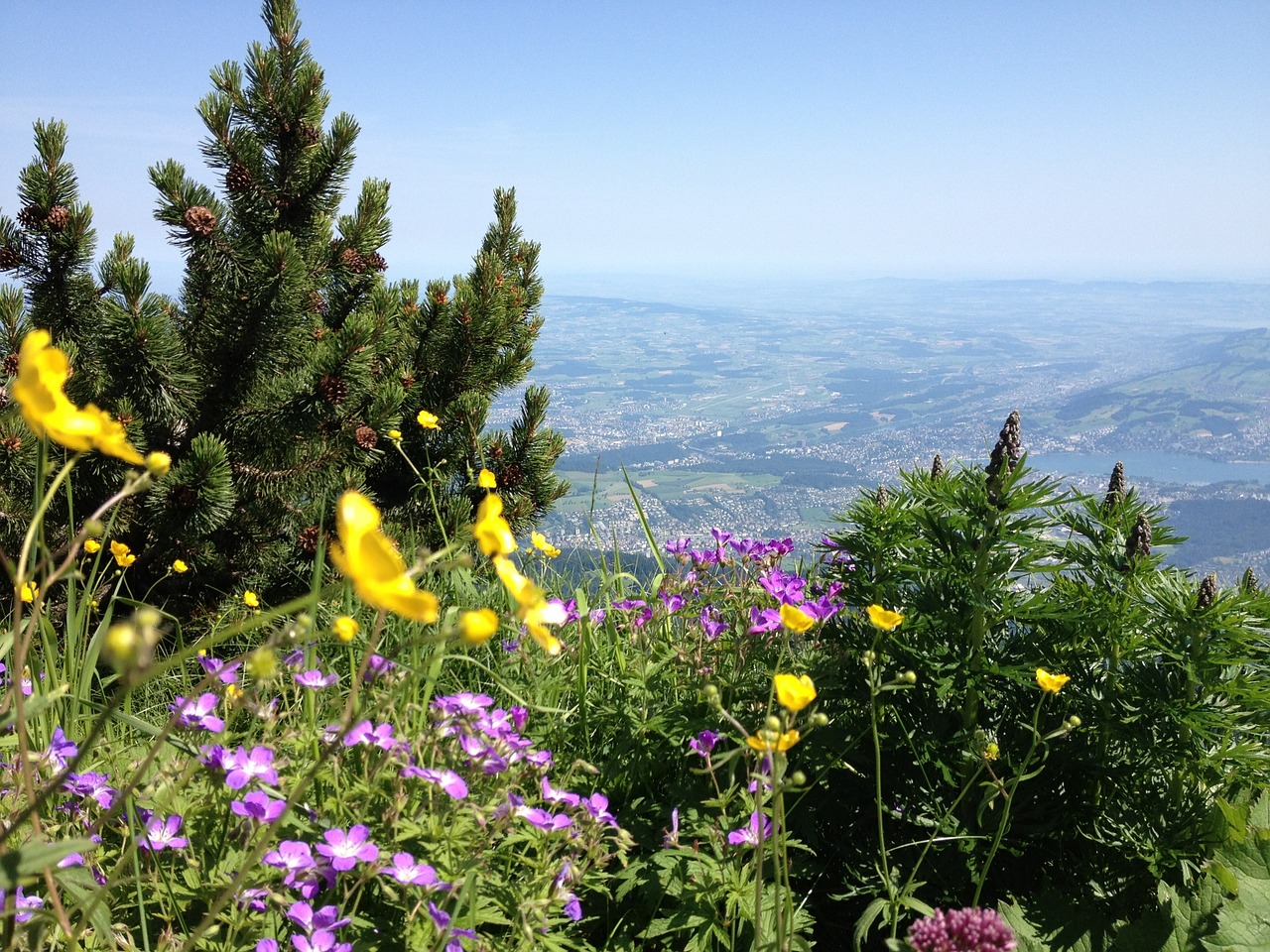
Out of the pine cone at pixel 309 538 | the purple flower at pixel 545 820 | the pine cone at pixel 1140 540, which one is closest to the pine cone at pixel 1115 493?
the pine cone at pixel 1140 540

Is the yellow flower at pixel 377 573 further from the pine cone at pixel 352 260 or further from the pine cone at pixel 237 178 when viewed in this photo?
the pine cone at pixel 352 260

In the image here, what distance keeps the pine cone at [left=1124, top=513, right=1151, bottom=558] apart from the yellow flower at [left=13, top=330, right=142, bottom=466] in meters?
1.92

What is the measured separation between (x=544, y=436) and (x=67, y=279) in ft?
8.60

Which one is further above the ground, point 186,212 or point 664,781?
point 186,212

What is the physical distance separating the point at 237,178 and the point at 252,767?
3617 mm

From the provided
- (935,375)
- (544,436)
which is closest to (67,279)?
(544,436)

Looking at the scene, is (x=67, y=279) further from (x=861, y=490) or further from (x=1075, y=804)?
(x=1075, y=804)

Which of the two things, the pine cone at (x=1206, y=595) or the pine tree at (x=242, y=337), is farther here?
the pine tree at (x=242, y=337)

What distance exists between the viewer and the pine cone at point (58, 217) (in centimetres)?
376

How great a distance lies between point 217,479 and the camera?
12.1 feet

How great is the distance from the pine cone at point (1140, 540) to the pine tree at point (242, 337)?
2.50m

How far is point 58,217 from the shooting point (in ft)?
12.4

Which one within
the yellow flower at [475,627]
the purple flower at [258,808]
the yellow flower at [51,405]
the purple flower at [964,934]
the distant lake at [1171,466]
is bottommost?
the distant lake at [1171,466]

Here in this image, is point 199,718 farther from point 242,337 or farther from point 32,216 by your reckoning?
point 32,216
